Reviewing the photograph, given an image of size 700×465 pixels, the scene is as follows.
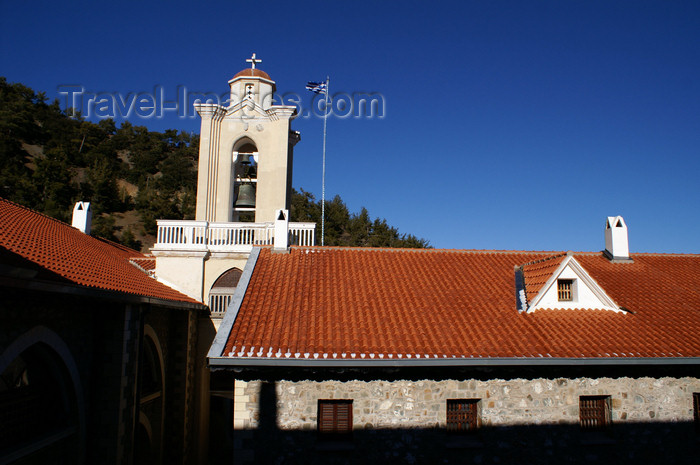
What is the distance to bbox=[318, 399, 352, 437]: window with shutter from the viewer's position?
7781 mm

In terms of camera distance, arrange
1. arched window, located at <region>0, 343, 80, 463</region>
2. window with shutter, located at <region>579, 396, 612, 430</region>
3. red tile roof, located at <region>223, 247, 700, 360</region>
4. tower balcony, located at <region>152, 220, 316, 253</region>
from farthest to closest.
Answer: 1. tower balcony, located at <region>152, 220, 316, 253</region>
2. window with shutter, located at <region>579, 396, 612, 430</region>
3. red tile roof, located at <region>223, 247, 700, 360</region>
4. arched window, located at <region>0, 343, 80, 463</region>

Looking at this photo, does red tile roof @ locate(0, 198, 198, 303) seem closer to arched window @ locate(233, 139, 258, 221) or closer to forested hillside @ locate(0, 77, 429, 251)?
arched window @ locate(233, 139, 258, 221)

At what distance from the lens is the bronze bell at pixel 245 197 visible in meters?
14.4

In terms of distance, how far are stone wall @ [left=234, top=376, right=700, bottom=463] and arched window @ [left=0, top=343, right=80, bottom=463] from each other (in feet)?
8.31

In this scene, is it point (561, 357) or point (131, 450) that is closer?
point (561, 357)

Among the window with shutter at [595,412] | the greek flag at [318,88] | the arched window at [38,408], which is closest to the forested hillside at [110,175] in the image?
the greek flag at [318,88]

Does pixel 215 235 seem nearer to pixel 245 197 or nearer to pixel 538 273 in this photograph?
pixel 245 197

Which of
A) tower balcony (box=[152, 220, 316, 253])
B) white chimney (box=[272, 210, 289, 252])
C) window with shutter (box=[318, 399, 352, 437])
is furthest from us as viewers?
tower balcony (box=[152, 220, 316, 253])

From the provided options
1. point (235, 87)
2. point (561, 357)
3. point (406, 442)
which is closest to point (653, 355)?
point (561, 357)

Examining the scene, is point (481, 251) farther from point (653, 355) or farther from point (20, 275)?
A: point (20, 275)

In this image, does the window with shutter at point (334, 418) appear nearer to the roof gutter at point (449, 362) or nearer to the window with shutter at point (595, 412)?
the roof gutter at point (449, 362)

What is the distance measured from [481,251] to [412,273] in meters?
2.54

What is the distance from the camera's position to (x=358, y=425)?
7.69 m

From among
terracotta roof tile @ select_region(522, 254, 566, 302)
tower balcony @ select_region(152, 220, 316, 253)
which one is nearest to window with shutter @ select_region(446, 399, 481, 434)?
terracotta roof tile @ select_region(522, 254, 566, 302)
